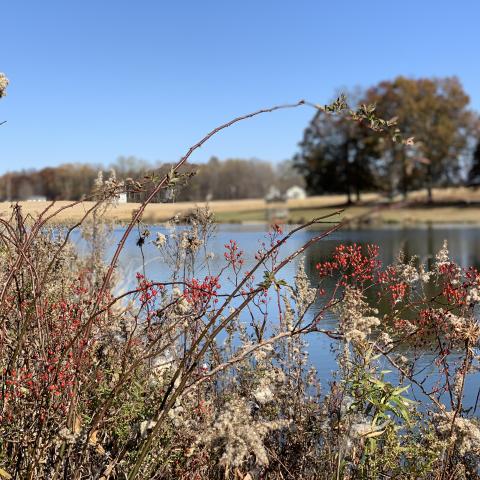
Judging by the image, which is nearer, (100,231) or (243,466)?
(243,466)

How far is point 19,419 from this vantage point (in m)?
2.60

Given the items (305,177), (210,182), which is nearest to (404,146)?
(210,182)

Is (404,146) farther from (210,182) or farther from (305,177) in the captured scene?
(305,177)

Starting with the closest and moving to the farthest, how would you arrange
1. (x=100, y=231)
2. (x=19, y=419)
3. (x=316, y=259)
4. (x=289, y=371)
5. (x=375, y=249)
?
(x=19, y=419), (x=289, y=371), (x=375, y=249), (x=316, y=259), (x=100, y=231)

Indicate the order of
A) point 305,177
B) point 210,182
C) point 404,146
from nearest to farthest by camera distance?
point 404,146
point 210,182
point 305,177

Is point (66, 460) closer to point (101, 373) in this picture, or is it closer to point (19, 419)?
point (19, 419)

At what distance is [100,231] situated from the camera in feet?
26.0

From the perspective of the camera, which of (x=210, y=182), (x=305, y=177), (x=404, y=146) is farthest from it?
(x=305, y=177)

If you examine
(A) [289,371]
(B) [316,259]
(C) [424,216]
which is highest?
(C) [424,216]

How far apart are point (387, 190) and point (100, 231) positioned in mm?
6838

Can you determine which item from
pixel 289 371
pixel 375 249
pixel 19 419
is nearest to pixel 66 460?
pixel 19 419

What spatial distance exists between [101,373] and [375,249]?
2.04 metres

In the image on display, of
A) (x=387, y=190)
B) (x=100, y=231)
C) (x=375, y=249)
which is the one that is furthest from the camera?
(x=100, y=231)

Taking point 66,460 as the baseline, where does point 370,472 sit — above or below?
below
